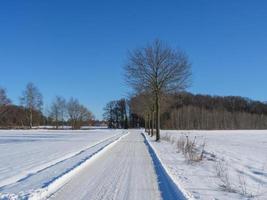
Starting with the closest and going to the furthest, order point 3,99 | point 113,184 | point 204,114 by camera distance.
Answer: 1. point 113,184
2. point 3,99
3. point 204,114

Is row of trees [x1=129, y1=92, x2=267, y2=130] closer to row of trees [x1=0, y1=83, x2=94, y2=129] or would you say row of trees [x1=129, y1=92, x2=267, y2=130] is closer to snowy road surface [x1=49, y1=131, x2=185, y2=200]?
row of trees [x1=0, y1=83, x2=94, y2=129]

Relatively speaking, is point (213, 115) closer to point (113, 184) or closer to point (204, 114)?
point (204, 114)

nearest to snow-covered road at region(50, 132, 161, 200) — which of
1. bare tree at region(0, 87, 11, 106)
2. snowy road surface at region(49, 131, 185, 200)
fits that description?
snowy road surface at region(49, 131, 185, 200)

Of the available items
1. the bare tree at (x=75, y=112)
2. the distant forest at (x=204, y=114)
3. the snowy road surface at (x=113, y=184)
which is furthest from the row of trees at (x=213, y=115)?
the snowy road surface at (x=113, y=184)

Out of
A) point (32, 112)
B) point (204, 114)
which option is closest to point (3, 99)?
point (32, 112)

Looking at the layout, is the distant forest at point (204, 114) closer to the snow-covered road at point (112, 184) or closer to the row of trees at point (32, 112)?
the row of trees at point (32, 112)

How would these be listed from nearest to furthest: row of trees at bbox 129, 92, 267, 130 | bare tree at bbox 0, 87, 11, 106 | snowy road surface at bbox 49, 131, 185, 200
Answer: snowy road surface at bbox 49, 131, 185, 200
bare tree at bbox 0, 87, 11, 106
row of trees at bbox 129, 92, 267, 130

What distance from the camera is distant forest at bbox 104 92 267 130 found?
491ft

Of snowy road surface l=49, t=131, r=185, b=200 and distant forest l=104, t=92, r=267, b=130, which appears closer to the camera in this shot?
snowy road surface l=49, t=131, r=185, b=200

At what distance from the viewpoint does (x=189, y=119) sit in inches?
5925

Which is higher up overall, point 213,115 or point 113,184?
point 213,115

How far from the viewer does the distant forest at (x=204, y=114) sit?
5891 inches

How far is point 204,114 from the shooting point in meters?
155

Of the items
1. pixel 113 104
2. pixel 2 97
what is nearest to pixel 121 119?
pixel 113 104
